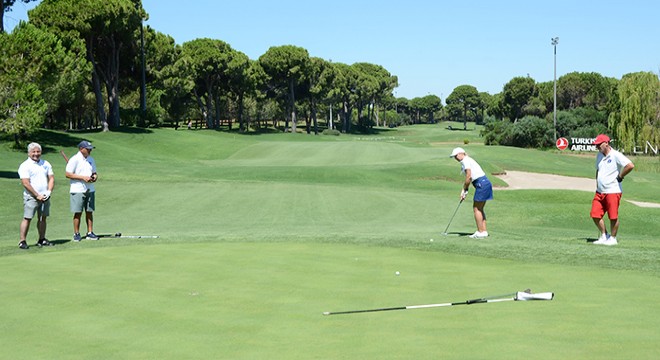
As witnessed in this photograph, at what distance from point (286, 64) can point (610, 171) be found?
95.3 metres

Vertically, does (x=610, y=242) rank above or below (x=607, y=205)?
below

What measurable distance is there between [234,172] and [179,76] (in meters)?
41.2

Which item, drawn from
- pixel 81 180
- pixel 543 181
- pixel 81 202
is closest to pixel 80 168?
pixel 81 180

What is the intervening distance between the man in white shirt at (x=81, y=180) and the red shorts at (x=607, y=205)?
422 inches

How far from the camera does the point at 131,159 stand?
2068 inches

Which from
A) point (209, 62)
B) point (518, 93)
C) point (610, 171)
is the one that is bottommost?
point (610, 171)

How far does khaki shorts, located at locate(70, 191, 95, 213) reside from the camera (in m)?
15.1

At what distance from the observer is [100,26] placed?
203ft

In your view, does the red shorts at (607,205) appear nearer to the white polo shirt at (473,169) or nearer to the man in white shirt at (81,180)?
the white polo shirt at (473,169)

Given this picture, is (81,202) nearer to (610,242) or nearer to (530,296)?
(530,296)

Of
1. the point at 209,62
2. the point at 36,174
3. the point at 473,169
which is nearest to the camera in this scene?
the point at 36,174

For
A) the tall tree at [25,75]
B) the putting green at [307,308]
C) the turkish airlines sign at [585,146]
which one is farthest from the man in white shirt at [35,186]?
the turkish airlines sign at [585,146]

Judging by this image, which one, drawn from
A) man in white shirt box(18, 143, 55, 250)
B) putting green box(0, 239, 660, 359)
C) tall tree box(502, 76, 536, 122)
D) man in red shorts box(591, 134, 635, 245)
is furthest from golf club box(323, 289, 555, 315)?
tall tree box(502, 76, 536, 122)

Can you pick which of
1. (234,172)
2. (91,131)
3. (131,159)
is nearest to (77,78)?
(131,159)
